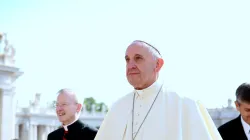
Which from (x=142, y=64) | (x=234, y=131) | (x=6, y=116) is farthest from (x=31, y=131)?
(x=142, y=64)

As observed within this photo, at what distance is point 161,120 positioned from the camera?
3729 mm

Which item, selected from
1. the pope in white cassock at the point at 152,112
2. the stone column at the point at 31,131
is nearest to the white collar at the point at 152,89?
the pope in white cassock at the point at 152,112

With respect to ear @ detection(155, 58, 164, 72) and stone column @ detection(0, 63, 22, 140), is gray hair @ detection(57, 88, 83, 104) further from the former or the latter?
stone column @ detection(0, 63, 22, 140)

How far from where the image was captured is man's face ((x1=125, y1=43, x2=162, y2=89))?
3.70 meters

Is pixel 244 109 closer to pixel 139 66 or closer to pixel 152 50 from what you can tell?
pixel 152 50

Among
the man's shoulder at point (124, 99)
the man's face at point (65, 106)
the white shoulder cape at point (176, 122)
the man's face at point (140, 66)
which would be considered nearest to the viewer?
the white shoulder cape at point (176, 122)

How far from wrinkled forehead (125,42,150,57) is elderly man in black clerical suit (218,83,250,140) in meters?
1.29

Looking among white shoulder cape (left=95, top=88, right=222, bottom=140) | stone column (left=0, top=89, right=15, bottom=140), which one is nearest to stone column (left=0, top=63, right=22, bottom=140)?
stone column (left=0, top=89, right=15, bottom=140)

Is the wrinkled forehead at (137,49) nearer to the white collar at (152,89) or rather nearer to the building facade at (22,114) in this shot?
the white collar at (152,89)

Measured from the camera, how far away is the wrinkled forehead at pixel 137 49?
3.78 meters

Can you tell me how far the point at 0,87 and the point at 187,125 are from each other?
33798 millimetres

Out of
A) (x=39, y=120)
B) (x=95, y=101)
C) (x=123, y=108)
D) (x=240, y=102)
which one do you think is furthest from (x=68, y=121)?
(x=95, y=101)

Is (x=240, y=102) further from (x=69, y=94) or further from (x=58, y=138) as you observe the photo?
(x=58, y=138)

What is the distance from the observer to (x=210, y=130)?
11.9 feet
